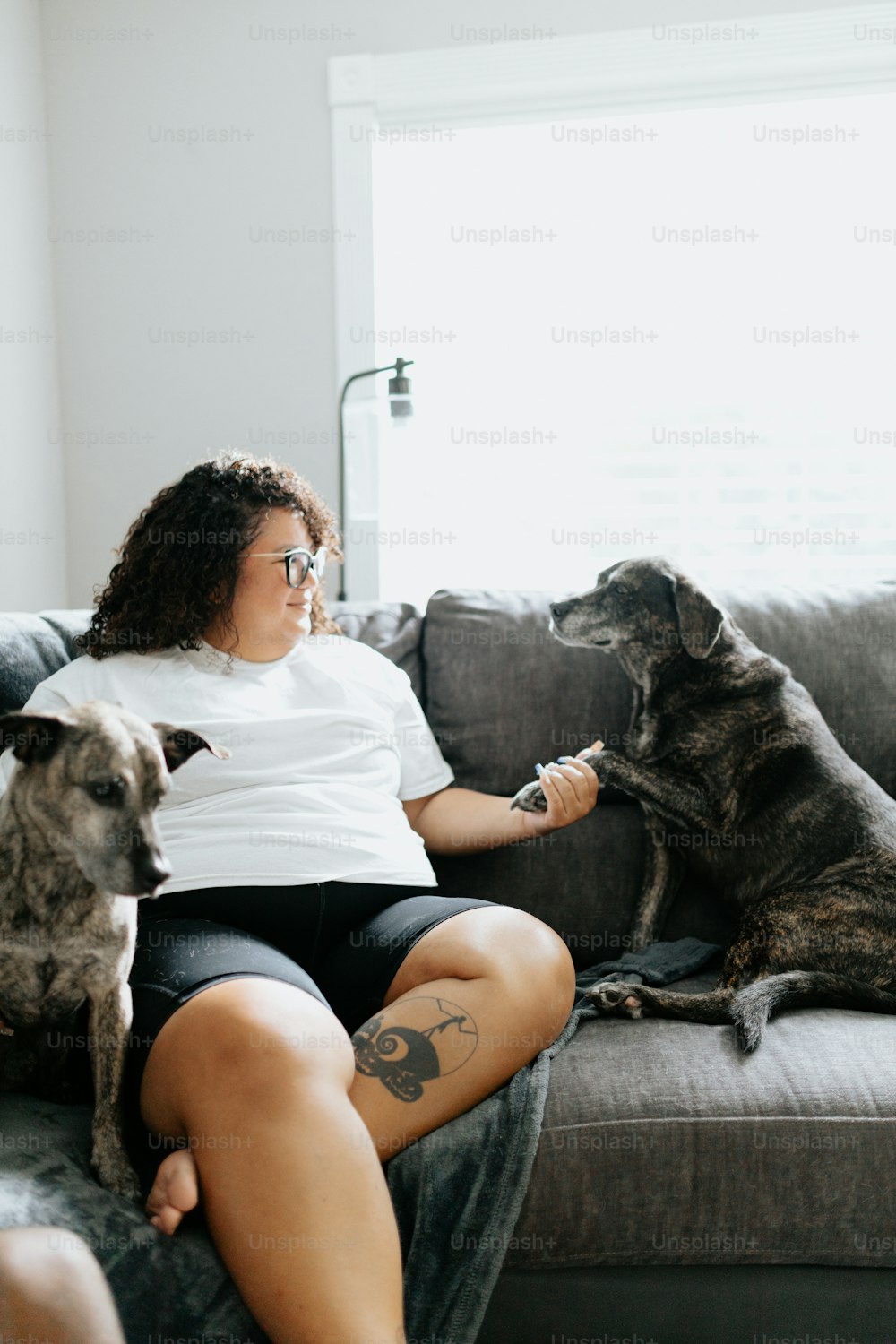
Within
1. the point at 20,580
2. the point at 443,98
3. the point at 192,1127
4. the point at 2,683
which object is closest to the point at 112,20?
the point at 443,98

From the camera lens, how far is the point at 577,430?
3.10 m

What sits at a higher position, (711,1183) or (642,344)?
(642,344)

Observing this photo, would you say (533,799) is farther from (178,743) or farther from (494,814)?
(178,743)

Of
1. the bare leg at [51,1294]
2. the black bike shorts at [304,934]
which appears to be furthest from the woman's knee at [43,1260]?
the black bike shorts at [304,934]

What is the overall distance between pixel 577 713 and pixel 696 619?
1.03ft

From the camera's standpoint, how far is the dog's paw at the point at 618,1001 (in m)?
1.64

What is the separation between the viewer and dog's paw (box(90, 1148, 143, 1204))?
3.92ft

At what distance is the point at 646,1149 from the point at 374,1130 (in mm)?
360

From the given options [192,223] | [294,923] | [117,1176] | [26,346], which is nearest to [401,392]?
[192,223]

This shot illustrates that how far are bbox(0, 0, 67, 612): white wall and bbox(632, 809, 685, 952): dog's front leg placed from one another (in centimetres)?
193

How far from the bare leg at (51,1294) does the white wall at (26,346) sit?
225 cm

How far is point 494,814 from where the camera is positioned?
1893 millimetres

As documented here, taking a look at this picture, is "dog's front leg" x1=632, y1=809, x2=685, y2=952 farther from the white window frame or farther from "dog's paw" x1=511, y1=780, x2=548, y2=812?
the white window frame

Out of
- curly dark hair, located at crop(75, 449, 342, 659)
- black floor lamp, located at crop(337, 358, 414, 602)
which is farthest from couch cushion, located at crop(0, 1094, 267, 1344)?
black floor lamp, located at crop(337, 358, 414, 602)
